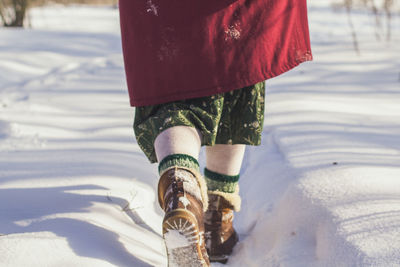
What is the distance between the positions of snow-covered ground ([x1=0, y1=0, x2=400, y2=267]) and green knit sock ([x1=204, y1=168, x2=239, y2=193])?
203 mm

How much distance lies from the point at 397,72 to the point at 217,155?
7.05 ft

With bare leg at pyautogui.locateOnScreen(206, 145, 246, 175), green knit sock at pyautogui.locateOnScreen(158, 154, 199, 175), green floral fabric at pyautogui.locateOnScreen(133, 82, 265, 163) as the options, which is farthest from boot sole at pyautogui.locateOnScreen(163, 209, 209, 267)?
bare leg at pyautogui.locateOnScreen(206, 145, 246, 175)

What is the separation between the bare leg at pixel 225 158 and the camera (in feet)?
3.92

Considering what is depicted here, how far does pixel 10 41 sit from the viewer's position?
4.14 meters

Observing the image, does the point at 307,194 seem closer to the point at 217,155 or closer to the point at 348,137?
the point at 217,155

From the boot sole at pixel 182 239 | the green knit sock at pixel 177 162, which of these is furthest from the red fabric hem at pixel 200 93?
the boot sole at pixel 182 239

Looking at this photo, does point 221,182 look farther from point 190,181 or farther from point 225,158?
point 190,181

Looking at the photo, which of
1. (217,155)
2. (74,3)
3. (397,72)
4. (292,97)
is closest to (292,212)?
(217,155)

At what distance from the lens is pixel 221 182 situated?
3.99 feet

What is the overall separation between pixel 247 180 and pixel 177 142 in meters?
0.74

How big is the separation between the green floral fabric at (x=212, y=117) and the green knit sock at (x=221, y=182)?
11 cm

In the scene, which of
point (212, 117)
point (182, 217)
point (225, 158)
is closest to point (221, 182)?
point (225, 158)

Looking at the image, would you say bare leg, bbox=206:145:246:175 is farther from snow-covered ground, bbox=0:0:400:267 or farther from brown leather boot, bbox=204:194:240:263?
snow-covered ground, bbox=0:0:400:267

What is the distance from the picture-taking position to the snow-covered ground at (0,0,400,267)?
1059 millimetres
